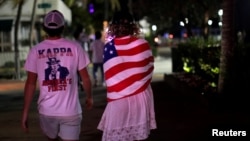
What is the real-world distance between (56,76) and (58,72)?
4 cm

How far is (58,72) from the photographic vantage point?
516 centimetres

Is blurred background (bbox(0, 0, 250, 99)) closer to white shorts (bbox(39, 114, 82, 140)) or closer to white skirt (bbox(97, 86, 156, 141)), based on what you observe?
white skirt (bbox(97, 86, 156, 141))

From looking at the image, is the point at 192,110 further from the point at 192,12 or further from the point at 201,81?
the point at 192,12

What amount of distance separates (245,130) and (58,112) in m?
2.12

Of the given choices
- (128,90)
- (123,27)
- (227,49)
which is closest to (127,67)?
(128,90)

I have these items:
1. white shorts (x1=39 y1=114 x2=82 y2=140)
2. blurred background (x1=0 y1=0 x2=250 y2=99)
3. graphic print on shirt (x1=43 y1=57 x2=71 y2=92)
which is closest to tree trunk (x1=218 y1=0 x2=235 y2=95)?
blurred background (x1=0 y1=0 x2=250 y2=99)

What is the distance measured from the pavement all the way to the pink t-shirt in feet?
5.63

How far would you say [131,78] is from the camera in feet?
17.4

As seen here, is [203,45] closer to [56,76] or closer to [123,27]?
[123,27]

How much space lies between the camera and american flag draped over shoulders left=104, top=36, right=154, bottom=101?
5305 millimetres

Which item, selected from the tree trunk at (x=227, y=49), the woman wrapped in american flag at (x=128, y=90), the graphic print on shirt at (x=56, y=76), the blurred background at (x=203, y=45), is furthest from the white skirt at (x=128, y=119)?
the tree trunk at (x=227, y=49)

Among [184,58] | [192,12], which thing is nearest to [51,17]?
[184,58]

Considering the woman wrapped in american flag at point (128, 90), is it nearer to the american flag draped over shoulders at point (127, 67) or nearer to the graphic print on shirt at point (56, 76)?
the american flag draped over shoulders at point (127, 67)

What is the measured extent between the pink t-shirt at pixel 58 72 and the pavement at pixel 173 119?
1.72 m
